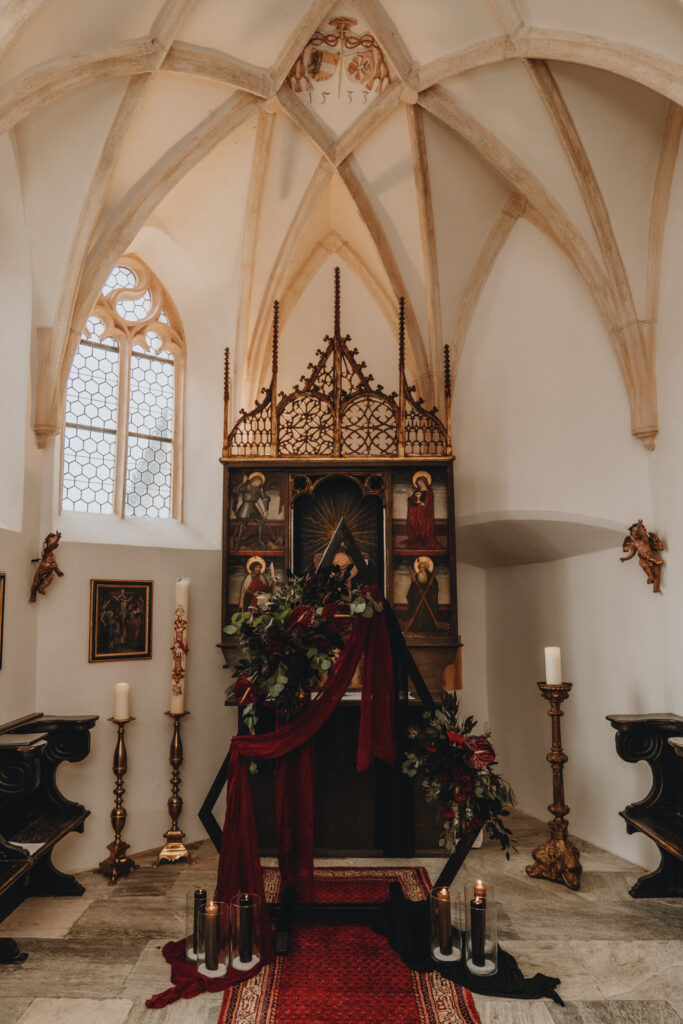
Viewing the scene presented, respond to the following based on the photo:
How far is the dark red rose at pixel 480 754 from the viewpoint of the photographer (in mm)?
4582

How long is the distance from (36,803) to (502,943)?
3645 millimetres

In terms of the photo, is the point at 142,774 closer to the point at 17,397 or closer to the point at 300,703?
the point at 300,703

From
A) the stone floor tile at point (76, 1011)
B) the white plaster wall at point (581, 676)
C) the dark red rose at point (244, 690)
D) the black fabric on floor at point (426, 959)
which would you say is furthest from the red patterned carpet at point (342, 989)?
the white plaster wall at point (581, 676)

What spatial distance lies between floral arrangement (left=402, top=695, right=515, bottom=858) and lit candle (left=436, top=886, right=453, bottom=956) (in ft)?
0.89

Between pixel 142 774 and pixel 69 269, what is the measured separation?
4.60 metres

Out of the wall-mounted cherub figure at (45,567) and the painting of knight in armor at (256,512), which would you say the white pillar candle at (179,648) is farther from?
the wall-mounted cherub figure at (45,567)

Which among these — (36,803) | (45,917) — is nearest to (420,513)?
(36,803)

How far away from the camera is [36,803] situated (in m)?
5.86

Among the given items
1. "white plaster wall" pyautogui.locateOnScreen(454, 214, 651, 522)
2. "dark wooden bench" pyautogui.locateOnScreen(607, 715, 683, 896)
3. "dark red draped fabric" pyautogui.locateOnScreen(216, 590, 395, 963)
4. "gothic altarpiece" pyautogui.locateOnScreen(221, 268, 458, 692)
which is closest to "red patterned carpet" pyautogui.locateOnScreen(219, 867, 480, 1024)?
"dark red draped fabric" pyautogui.locateOnScreen(216, 590, 395, 963)

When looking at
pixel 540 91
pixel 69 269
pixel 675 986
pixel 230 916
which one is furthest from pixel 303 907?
pixel 540 91

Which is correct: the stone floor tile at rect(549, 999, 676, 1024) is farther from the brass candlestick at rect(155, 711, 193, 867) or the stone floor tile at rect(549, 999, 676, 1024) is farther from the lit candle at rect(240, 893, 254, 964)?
the brass candlestick at rect(155, 711, 193, 867)

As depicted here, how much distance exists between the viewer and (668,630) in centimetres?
633

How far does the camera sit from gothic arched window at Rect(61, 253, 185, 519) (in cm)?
735

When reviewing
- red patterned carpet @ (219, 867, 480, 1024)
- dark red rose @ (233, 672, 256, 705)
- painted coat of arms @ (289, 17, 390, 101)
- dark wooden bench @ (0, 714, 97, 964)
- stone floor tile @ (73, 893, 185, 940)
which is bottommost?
stone floor tile @ (73, 893, 185, 940)
